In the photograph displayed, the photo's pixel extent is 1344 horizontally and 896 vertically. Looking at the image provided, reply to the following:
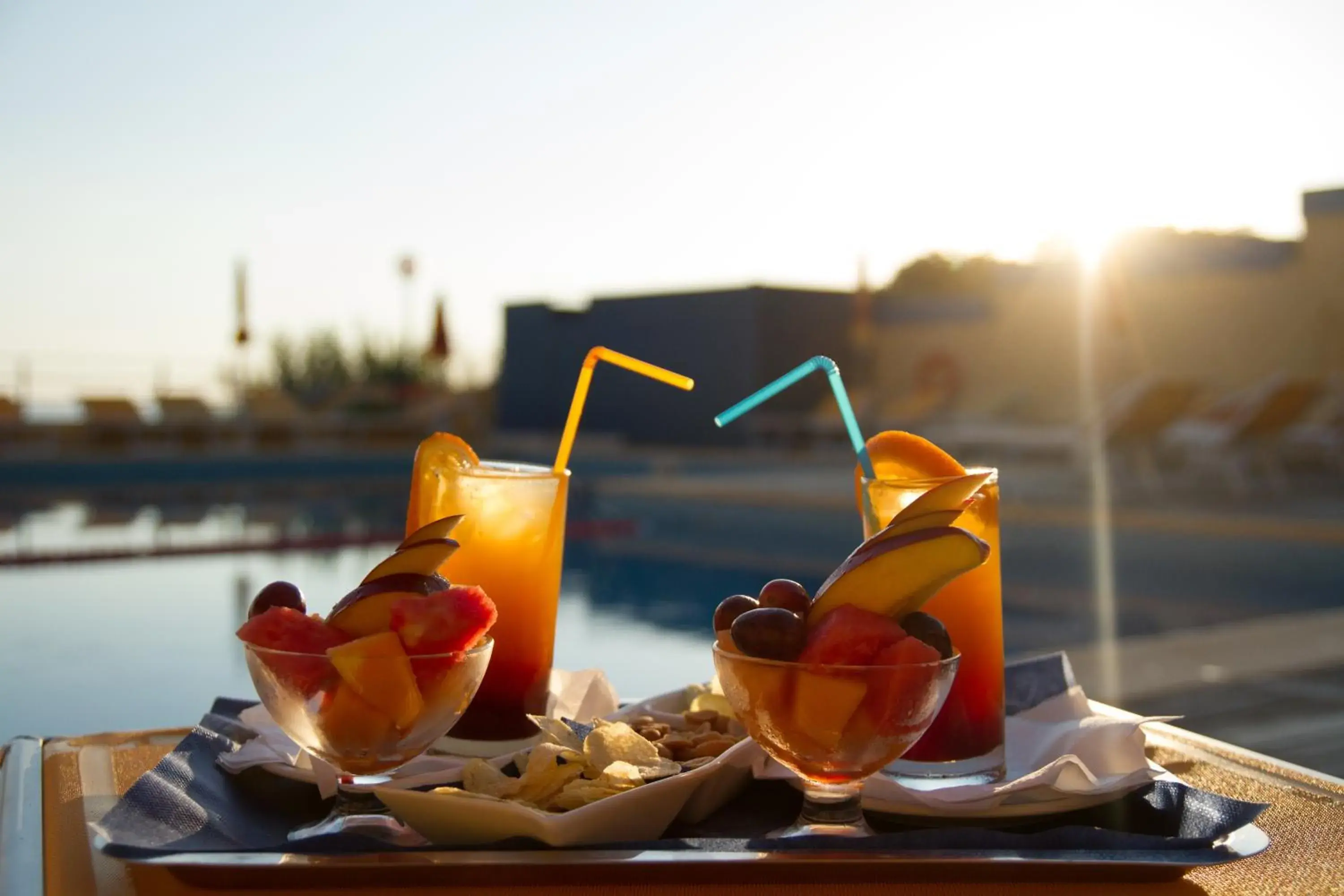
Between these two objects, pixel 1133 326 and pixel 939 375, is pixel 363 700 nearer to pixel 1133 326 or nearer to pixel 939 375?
pixel 1133 326

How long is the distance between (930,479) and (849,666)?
256 mm

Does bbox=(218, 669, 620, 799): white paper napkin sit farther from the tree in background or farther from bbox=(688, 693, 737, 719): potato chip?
the tree in background

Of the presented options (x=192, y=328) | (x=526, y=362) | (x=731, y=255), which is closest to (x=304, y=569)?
(x=192, y=328)

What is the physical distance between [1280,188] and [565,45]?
30.7ft

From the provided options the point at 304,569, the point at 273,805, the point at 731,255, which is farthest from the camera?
the point at 731,255

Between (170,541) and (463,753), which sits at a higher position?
(463,753)

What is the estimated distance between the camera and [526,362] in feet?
71.3

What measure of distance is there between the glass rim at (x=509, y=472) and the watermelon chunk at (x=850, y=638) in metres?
0.40

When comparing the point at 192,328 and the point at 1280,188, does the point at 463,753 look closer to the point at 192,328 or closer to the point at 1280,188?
the point at 1280,188

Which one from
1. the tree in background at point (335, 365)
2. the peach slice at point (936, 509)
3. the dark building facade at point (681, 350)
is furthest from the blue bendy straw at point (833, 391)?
the tree in background at point (335, 365)

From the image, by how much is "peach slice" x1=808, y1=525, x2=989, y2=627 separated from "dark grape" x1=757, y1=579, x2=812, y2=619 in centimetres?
1

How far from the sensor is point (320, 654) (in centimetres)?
75

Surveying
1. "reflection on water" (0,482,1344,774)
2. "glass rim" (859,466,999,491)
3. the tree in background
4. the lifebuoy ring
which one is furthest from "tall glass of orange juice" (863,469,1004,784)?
the tree in background

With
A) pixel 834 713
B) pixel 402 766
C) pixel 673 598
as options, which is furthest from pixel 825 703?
pixel 673 598
